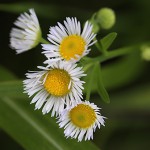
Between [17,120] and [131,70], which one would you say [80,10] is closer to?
[131,70]

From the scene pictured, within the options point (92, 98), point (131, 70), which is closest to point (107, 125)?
point (92, 98)

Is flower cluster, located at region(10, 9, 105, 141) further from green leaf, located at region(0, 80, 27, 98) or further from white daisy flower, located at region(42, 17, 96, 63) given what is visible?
green leaf, located at region(0, 80, 27, 98)

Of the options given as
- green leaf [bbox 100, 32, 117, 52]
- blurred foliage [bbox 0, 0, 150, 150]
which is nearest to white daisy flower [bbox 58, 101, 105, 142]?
green leaf [bbox 100, 32, 117, 52]

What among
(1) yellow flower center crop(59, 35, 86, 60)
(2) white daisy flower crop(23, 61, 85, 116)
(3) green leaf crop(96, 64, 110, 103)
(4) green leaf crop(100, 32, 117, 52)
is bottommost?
(3) green leaf crop(96, 64, 110, 103)

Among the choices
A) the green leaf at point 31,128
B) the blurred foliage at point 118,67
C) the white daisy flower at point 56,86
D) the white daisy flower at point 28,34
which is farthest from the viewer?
the blurred foliage at point 118,67

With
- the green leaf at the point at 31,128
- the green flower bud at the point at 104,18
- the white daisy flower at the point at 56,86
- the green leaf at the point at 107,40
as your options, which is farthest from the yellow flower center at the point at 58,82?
the green flower bud at the point at 104,18

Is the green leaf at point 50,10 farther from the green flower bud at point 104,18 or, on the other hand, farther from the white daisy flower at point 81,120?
the white daisy flower at point 81,120
